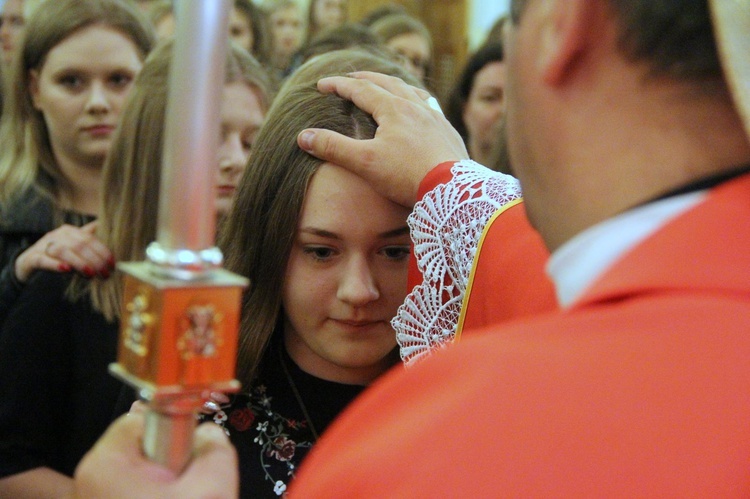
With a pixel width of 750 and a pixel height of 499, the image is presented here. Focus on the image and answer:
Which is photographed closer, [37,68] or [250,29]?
[37,68]

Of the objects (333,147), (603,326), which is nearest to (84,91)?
(333,147)

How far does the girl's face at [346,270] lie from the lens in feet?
5.07

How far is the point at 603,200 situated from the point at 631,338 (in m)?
0.17

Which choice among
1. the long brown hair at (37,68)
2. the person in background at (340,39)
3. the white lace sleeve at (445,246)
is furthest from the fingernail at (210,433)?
the person in background at (340,39)

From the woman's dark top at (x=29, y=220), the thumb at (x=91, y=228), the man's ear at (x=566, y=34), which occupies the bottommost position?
the woman's dark top at (x=29, y=220)

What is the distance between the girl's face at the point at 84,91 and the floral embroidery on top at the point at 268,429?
1.11m

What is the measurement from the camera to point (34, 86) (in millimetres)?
2629

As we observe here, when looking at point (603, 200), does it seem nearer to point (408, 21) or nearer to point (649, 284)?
point (649, 284)

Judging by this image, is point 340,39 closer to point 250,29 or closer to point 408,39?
point 250,29

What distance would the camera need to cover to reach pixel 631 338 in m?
0.65

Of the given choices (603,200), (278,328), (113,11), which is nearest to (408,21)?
(113,11)

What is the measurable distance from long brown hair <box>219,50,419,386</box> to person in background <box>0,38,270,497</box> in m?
0.19

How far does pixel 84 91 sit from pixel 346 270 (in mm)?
1332

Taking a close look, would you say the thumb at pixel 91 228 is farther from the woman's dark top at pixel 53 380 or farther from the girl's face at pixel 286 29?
the girl's face at pixel 286 29
